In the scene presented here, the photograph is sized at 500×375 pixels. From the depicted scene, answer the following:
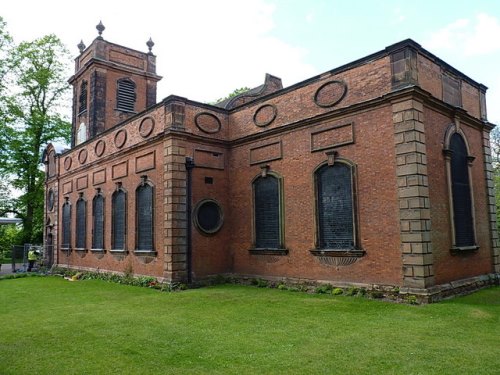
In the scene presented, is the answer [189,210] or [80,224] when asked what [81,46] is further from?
[189,210]

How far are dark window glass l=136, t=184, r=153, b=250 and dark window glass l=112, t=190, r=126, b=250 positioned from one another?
139cm

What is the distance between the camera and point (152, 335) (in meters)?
7.85

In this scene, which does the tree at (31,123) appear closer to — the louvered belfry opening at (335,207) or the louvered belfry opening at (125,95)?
the louvered belfry opening at (125,95)

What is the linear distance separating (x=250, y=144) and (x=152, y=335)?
9186mm

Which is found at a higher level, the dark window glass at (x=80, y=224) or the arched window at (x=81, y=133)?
the arched window at (x=81, y=133)

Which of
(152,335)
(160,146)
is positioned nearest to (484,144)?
(160,146)

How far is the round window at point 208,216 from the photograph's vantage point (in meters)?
15.3

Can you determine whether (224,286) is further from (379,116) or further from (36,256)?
(36,256)

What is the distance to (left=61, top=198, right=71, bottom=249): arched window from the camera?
2370cm

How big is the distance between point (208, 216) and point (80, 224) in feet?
33.4

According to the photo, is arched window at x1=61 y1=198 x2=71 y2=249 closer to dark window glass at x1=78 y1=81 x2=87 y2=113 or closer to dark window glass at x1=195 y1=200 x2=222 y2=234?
dark window glass at x1=78 y1=81 x2=87 y2=113

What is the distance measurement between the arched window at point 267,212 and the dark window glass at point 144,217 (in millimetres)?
4245

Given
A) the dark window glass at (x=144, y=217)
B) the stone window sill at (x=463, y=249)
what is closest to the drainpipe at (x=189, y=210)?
the dark window glass at (x=144, y=217)

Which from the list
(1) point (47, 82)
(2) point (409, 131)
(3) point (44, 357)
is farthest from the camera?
(1) point (47, 82)
